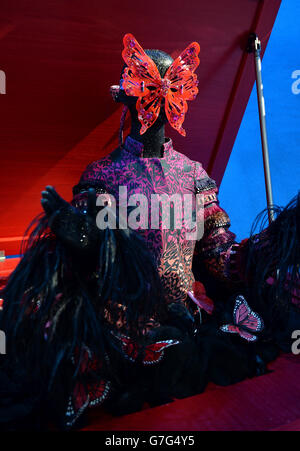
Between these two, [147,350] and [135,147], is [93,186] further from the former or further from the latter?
[147,350]

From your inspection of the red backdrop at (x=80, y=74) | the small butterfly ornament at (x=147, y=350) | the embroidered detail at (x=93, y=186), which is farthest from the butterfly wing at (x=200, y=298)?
the red backdrop at (x=80, y=74)

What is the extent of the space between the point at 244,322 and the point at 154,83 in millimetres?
648

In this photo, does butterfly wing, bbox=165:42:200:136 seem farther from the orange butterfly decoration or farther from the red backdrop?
the red backdrop

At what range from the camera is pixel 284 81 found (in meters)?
1.45

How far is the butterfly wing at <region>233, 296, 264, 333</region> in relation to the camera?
0.96 m

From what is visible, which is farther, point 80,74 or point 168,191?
point 80,74

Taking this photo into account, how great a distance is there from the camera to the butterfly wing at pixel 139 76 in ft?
2.95

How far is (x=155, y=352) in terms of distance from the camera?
0.83 metres

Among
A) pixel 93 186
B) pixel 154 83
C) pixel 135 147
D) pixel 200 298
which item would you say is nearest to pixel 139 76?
pixel 154 83

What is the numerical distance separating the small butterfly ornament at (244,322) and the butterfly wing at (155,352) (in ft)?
0.64

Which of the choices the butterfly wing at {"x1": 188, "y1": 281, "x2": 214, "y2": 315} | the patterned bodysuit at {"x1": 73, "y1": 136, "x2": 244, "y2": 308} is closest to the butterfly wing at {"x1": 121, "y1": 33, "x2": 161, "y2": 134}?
the patterned bodysuit at {"x1": 73, "y1": 136, "x2": 244, "y2": 308}

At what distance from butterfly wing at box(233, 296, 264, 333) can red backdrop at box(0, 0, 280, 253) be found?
2.19 feet

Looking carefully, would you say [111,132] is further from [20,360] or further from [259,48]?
[20,360]

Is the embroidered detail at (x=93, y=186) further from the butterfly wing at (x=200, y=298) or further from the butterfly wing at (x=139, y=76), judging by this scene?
the butterfly wing at (x=200, y=298)
